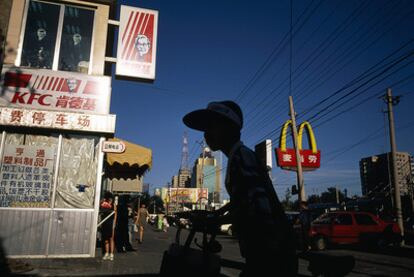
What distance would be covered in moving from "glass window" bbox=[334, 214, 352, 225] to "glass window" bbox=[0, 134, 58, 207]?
12630mm

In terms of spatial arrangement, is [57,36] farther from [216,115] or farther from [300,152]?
[300,152]

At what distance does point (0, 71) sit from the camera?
8555 millimetres

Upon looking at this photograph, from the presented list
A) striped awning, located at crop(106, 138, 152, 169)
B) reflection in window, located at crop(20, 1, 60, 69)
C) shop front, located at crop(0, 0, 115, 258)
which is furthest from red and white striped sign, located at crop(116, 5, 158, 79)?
striped awning, located at crop(106, 138, 152, 169)

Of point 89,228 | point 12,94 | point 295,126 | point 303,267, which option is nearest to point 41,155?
point 12,94

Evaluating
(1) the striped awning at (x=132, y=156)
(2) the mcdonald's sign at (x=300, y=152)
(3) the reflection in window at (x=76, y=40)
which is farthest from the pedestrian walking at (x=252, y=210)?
(2) the mcdonald's sign at (x=300, y=152)

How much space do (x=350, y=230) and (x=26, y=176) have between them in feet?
45.1

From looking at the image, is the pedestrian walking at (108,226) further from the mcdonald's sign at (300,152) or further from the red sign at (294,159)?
the red sign at (294,159)

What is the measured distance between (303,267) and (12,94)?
914 centimetres

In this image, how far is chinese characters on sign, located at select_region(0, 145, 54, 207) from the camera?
8227 mm

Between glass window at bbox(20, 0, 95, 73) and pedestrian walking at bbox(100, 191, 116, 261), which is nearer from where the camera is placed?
pedestrian walking at bbox(100, 191, 116, 261)

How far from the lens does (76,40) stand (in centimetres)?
959

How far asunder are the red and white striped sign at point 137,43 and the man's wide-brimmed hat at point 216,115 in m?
7.79

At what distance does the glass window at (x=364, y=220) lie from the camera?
16094 mm

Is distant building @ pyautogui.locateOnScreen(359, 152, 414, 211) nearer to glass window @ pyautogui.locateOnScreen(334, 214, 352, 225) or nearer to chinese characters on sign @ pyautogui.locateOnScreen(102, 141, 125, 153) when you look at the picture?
glass window @ pyautogui.locateOnScreen(334, 214, 352, 225)
